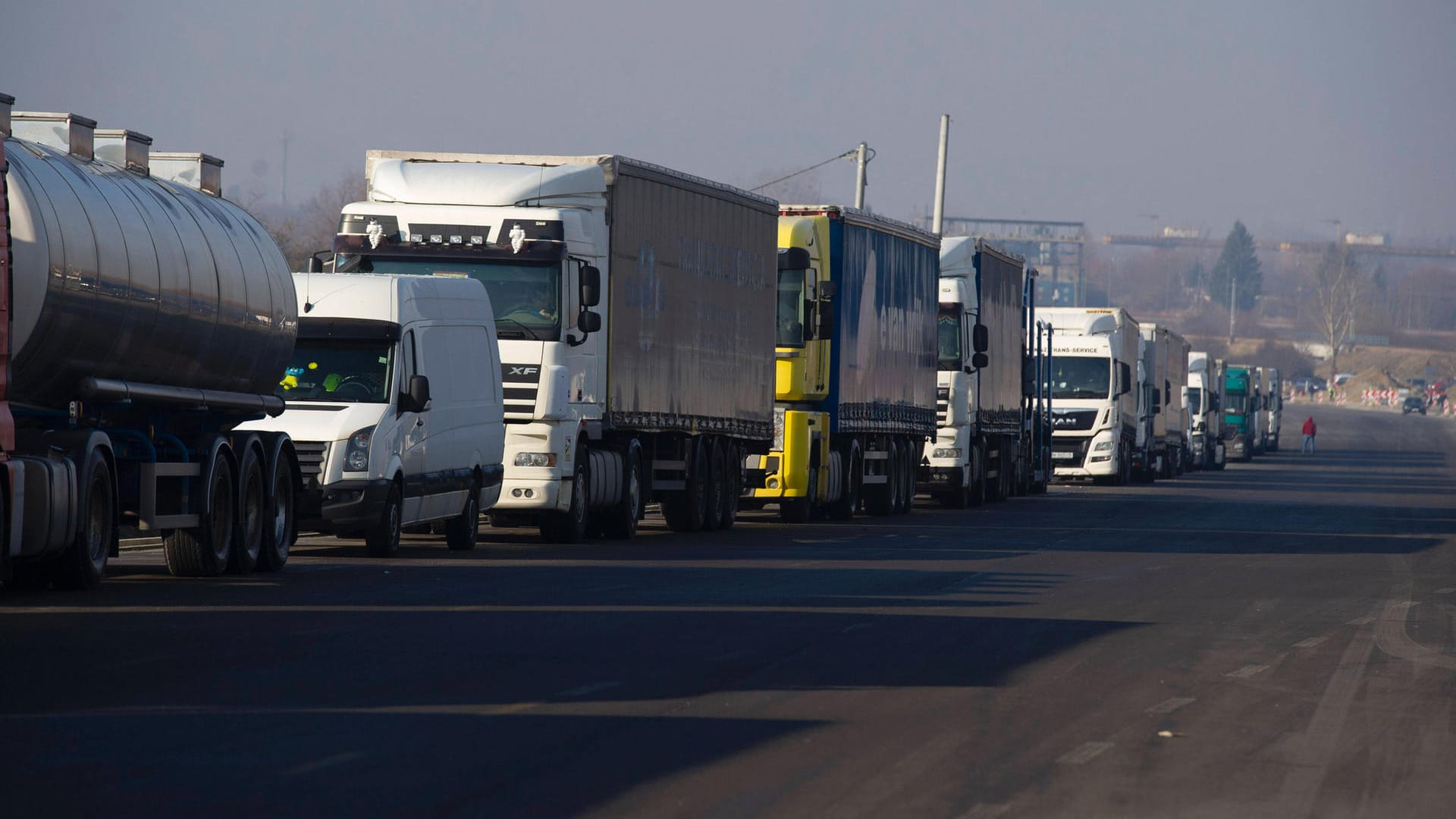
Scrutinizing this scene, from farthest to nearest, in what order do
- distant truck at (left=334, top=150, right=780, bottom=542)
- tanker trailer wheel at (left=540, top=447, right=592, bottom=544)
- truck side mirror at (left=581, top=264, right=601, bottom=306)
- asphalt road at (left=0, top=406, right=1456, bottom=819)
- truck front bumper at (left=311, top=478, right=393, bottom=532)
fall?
tanker trailer wheel at (left=540, top=447, right=592, bottom=544), distant truck at (left=334, top=150, right=780, bottom=542), truck side mirror at (left=581, top=264, right=601, bottom=306), truck front bumper at (left=311, top=478, right=393, bottom=532), asphalt road at (left=0, top=406, right=1456, bottom=819)

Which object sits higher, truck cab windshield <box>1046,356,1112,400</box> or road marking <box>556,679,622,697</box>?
truck cab windshield <box>1046,356,1112,400</box>

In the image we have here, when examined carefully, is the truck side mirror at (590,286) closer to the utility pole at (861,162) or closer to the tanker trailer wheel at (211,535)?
the tanker trailer wheel at (211,535)

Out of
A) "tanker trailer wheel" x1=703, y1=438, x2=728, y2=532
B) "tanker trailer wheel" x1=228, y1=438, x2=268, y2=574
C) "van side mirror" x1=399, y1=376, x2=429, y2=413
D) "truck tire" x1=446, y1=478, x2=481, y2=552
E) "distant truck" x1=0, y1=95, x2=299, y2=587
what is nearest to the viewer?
"distant truck" x1=0, y1=95, x2=299, y2=587

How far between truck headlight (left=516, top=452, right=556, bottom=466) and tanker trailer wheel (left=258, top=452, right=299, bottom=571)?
145 inches

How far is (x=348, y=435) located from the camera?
18250 mm

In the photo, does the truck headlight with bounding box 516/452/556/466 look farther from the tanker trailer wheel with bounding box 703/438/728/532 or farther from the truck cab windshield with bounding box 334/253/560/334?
the tanker trailer wheel with bounding box 703/438/728/532

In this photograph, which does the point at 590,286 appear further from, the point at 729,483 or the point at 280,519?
the point at 729,483

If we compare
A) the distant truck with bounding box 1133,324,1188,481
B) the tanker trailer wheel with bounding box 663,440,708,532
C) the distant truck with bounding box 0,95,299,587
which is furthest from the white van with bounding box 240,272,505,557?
the distant truck with bounding box 1133,324,1188,481

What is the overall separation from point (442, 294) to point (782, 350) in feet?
30.3

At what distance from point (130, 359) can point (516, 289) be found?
6577 millimetres

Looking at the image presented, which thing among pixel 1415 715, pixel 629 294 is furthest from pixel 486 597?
pixel 629 294

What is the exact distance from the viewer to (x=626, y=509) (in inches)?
922

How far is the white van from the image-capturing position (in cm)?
1820

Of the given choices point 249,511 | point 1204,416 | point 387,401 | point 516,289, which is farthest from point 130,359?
point 1204,416
